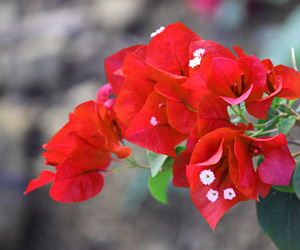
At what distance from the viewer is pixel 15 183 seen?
2.69 metres

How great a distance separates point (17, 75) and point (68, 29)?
1.73 ft

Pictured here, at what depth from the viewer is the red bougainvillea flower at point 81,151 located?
1.82 feet

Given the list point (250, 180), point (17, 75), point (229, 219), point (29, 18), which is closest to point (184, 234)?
point (229, 219)

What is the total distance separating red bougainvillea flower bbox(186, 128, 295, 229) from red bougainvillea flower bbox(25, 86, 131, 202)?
14cm

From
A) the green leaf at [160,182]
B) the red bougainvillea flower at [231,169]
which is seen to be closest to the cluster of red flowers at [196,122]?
the red bougainvillea flower at [231,169]

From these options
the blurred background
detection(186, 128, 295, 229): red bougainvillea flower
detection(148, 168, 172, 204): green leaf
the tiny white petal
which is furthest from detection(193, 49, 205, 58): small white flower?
the blurred background

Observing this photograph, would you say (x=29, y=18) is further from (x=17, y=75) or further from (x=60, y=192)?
(x=60, y=192)

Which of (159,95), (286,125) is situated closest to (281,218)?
(286,125)

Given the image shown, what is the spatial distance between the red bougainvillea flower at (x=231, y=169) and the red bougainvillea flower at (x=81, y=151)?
0.45 ft

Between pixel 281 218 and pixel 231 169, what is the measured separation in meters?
0.20

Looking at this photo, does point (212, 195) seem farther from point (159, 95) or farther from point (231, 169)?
point (159, 95)

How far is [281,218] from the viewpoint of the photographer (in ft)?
1.94

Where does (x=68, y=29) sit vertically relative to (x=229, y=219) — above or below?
above

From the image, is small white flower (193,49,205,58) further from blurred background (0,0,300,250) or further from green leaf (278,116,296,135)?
blurred background (0,0,300,250)
